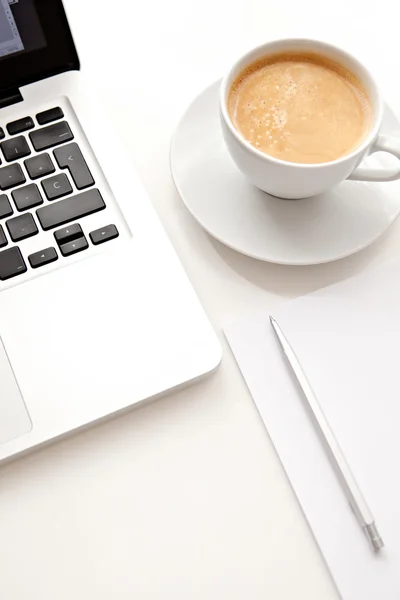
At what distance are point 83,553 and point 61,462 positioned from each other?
61mm

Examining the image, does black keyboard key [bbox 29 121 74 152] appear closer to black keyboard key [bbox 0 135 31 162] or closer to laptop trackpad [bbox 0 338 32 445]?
black keyboard key [bbox 0 135 31 162]

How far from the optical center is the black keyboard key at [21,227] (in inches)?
18.4

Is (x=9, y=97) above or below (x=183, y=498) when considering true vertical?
above

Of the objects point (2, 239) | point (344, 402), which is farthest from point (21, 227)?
point (344, 402)

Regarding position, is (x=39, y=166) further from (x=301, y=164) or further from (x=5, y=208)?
(x=301, y=164)

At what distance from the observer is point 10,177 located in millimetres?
485

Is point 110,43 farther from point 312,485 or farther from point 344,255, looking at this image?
point 312,485

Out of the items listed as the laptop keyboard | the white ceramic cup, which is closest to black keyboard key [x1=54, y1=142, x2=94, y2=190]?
the laptop keyboard

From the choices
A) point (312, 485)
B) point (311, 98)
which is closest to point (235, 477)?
point (312, 485)

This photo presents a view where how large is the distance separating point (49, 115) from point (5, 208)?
0.30 feet

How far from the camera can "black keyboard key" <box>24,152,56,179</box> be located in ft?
1.60

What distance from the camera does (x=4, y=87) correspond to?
20.4 inches

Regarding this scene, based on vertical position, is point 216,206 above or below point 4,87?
below

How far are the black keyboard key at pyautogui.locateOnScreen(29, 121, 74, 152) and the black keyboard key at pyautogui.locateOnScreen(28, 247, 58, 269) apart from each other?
0.29 feet
